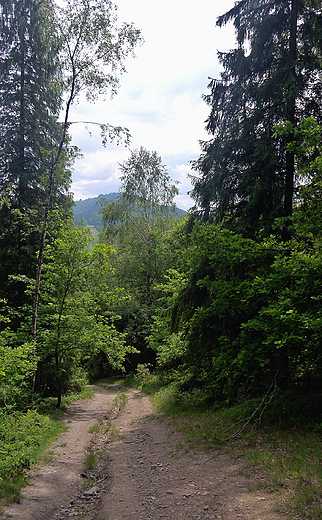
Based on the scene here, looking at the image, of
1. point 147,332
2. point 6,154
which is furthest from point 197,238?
point 147,332

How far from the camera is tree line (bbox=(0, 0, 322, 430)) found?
7.16m

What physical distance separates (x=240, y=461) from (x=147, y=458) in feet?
9.45

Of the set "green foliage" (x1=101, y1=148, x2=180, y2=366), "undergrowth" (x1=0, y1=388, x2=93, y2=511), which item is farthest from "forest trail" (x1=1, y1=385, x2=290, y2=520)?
"green foliage" (x1=101, y1=148, x2=180, y2=366)

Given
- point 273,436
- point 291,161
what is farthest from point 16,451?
point 291,161

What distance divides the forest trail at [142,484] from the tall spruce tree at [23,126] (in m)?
8.38

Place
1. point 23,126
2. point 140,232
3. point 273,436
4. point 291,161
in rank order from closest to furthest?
point 273,436, point 291,161, point 23,126, point 140,232

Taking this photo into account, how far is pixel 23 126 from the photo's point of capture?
1465cm

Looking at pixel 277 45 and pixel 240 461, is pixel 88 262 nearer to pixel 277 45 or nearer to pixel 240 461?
pixel 240 461

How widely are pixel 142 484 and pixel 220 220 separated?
760 centimetres

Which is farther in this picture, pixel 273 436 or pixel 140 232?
pixel 140 232

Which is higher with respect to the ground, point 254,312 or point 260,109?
point 260,109

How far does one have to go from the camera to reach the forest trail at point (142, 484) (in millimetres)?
5074

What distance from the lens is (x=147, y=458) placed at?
8.15 meters

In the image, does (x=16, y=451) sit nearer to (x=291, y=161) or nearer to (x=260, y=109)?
(x=291, y=161)
